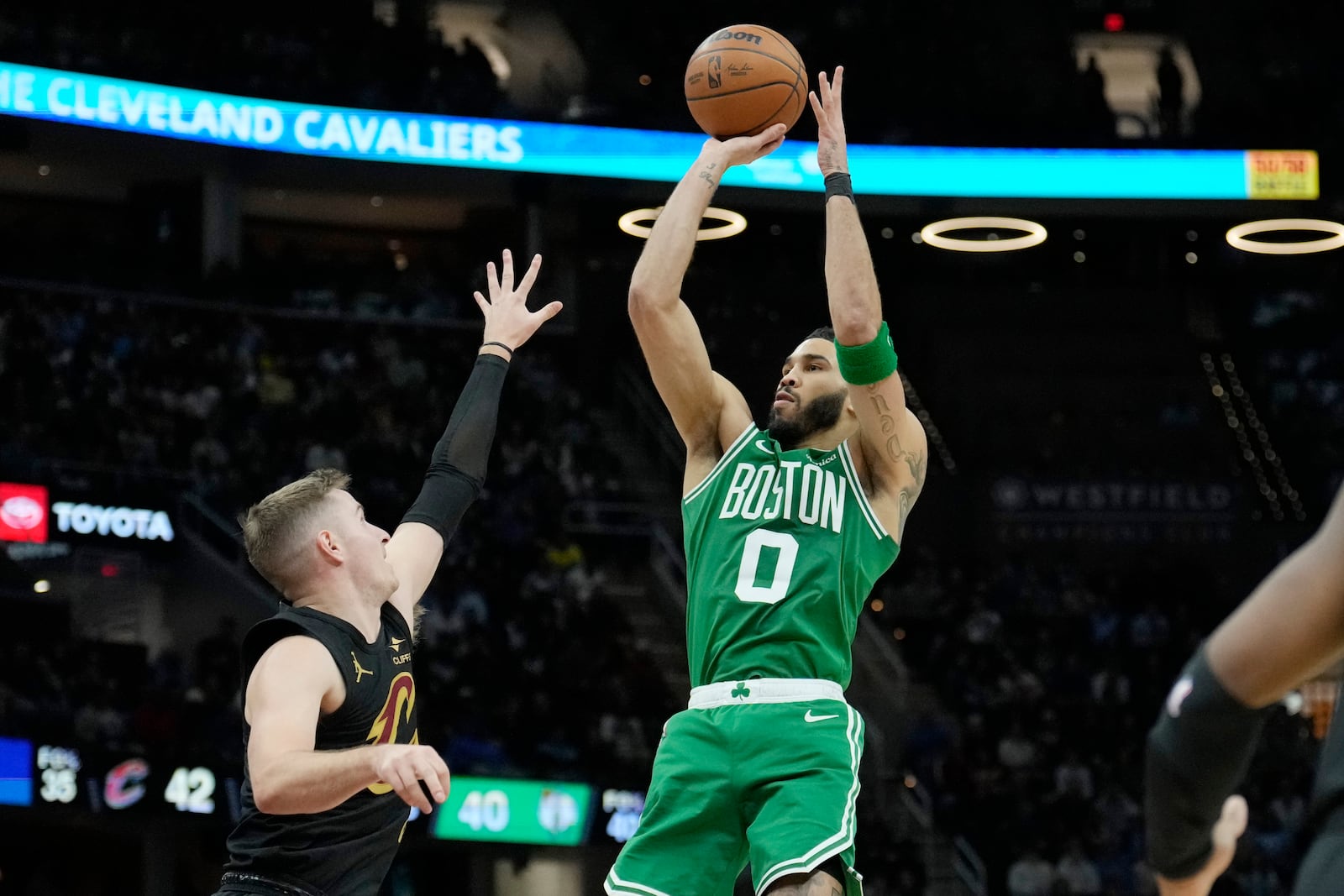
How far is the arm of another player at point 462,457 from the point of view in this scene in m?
4.75

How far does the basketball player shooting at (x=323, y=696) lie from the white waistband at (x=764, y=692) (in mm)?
819

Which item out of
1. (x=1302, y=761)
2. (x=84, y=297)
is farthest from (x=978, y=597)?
(x=84, y=297)

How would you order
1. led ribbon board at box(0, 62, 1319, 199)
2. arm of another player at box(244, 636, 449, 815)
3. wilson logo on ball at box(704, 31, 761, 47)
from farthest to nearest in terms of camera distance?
1. led ribbon board at box(0, 62, 1319, 199)
2. wilson logo on ball at box(704, 31, 761, 47)
3. arm of another player at box(244, 636, 449, 815)

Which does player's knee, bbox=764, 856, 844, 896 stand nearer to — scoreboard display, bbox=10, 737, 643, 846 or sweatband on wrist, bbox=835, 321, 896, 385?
sweatband on wrist, bbox=835, 321, 896, 385

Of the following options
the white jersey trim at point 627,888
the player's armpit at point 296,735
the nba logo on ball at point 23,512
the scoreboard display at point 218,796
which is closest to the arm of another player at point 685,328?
the white jersey trim at point 627,888

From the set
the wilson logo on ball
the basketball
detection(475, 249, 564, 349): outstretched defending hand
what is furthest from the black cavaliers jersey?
the wilson logo on ball

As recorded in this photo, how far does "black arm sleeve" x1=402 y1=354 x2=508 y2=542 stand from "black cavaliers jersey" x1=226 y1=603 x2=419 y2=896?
0.68 m

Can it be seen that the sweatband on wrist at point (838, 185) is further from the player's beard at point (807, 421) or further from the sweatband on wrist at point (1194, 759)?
the sweatband on wrist at point (1194, 759)

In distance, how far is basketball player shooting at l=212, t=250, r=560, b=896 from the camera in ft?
12.4

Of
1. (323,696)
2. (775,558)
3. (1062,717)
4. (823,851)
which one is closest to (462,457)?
(775,558)

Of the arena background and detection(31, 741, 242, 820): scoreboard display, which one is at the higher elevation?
the arena background

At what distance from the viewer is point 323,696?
160 inches

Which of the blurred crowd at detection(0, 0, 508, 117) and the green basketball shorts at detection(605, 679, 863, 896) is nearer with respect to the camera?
the green basketball shorts at detection(605, 679, 863, 896)

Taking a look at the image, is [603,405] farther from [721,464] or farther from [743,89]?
[721,464]
